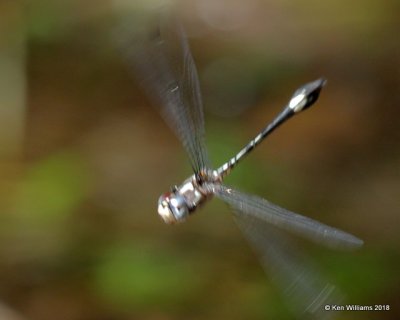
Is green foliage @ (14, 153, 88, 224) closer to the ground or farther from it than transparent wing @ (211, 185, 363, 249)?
farther from it

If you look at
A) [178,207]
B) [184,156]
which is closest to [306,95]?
[178,207]

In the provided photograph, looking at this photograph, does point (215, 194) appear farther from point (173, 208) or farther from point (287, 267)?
point (287, 267)

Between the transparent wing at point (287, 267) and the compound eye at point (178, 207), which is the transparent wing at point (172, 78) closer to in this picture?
the compound eye at point (178, 207)

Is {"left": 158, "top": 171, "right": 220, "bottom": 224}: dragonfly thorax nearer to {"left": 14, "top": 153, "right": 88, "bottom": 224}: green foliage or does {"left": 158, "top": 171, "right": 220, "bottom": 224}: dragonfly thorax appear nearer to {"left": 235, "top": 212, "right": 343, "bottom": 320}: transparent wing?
{"left": 235, "top": 212, "right": 343, "bottom": 320}: transparent wing

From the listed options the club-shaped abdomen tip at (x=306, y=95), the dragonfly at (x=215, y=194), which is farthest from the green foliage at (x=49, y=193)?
the club-shaped abdomen tip at (x=306, y=95)

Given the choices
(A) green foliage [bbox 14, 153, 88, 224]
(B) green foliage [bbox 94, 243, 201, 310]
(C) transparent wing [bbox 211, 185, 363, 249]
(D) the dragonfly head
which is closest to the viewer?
(C) transparent wing [bbox 211, 185, 363, 249]

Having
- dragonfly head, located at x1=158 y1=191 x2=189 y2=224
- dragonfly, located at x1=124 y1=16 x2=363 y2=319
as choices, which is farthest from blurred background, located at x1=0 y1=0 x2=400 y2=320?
dragonfly head, located at x1=158 y1=191 x2=189 y2=224

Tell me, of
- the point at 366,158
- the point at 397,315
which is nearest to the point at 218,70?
the point at 366,158

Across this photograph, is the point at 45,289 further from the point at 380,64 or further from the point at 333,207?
the point at 380,64
